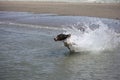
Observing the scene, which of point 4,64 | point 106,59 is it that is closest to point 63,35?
point 106,59

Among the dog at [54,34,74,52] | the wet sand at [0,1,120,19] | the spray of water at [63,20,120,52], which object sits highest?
the dog at [54,34,74,52]

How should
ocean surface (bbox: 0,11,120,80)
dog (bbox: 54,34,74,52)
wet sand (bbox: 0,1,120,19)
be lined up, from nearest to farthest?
ocean surface (bbox: 0,11,120,80) → dog (bbox: 54,34,74,52) → wet sand (bbox: 0,1,120,19)

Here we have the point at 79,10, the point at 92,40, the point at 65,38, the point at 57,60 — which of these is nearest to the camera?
the point at 57,60

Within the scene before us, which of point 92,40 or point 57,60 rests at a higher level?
point 57,60

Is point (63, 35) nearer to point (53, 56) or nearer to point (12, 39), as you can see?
point (53, 56)

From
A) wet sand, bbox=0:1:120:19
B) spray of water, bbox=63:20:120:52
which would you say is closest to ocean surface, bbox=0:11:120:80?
spray of water, bbox=63:20:120:52

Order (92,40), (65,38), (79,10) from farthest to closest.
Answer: (79,10), (92,40), (65,38)

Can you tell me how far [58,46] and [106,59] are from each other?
11.8 feet

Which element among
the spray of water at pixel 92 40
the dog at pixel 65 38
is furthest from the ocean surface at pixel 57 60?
the dog at pixel 65 38

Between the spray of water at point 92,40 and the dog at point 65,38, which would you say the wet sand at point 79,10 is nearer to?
the spray of water at point 92,40

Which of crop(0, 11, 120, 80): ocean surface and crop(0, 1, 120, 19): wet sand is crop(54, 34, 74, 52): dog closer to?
crop(0, 11, 120, 80): ocean surface

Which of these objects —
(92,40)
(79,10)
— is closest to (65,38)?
(92,40)

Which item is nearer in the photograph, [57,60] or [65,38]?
[57,60]

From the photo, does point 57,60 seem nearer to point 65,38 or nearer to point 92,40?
point 65,38
